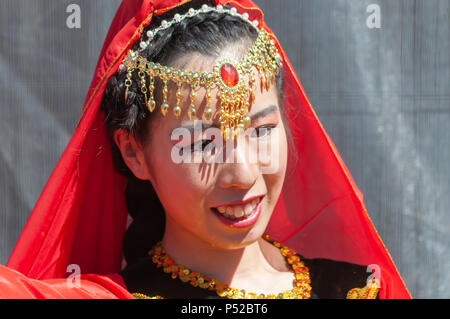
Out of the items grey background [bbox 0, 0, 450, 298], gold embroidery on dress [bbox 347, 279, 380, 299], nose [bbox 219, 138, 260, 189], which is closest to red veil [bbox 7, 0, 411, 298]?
gold embroidery on dress [bbox 347, 279, 380, 299]

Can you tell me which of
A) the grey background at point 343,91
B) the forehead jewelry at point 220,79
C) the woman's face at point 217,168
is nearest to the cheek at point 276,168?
the woman's face at point 217,168

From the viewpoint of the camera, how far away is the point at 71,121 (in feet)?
6.21

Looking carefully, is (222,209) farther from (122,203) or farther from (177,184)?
(122,203)

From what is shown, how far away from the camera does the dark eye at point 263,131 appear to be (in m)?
1.26

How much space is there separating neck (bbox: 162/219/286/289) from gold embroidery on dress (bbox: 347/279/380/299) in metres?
0.22

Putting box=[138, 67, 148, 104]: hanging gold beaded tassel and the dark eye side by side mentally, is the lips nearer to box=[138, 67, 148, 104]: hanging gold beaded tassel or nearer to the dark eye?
the dark eye

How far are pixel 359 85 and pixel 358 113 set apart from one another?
98 mm

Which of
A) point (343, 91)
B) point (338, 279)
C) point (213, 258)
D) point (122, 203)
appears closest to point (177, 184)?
point (213, 258)

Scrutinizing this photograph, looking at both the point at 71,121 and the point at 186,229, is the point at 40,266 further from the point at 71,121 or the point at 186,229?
the point at 71,121

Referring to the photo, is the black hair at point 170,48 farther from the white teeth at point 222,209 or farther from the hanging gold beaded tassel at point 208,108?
the white teeth at point 222,209

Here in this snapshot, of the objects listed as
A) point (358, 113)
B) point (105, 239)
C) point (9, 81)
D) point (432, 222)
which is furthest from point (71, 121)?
point (432, 222)

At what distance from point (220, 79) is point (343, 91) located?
2.69 feet

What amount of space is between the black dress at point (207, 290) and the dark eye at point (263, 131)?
Answer: 40 centimetres

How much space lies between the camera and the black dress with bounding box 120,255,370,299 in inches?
52.0
